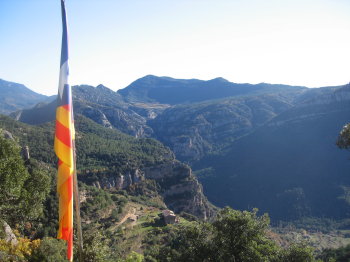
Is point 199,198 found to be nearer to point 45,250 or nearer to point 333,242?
point 333,242

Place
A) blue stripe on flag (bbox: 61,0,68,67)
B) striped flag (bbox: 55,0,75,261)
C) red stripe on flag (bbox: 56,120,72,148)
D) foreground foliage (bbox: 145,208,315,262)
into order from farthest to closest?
foreground foliage (bbox: 145,208,315,262)
blue stripe on flag (bbox: 61,0,68,67)
red stripe on flag (bbox: 56,120,72,148)
striped flag (bbox: 55,0,75,261)

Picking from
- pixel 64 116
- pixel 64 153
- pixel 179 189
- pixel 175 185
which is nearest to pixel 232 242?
pixel 64 153

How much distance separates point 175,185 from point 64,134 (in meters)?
134

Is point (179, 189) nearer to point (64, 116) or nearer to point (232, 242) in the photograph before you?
point (232, 242)

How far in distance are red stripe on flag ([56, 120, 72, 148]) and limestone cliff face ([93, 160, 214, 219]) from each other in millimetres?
114883

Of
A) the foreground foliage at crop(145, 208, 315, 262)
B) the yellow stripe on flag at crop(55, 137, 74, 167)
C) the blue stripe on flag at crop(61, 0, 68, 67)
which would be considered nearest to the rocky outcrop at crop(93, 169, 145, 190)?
the foreground foliage at crop(145, 208, 315, 262)

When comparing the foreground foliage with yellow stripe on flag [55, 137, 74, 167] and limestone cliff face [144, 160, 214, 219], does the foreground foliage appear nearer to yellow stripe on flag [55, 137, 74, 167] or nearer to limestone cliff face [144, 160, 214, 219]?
yellow stripe on flag [55, 137, 74, 167]

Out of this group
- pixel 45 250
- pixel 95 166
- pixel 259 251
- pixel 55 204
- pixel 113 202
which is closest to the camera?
pixel 45 250

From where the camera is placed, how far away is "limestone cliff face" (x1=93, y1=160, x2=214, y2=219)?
436ft

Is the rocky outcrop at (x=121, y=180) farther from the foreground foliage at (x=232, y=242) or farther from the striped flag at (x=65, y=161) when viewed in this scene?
the striped flag at (x=65, y=161)

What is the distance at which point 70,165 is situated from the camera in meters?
11.6

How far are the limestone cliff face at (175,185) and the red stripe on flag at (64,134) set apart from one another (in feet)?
377

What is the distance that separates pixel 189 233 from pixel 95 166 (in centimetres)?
10431

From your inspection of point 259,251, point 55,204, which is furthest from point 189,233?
point 55,204
